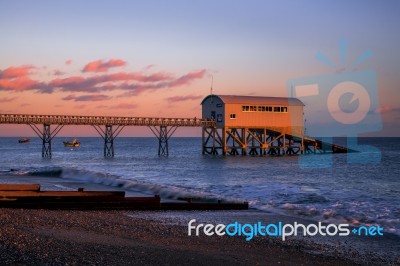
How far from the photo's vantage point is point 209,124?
6419 cm

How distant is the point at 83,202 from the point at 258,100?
158ft

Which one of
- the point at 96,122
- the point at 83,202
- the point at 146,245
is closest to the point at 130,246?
the point at 146,245

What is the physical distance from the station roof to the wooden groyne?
44.1m

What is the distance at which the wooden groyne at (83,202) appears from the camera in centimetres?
1641

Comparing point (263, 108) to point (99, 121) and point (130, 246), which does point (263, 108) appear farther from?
point (130, 246)

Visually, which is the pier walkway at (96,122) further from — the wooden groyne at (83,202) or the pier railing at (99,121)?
the wooden groyne at (83,202)

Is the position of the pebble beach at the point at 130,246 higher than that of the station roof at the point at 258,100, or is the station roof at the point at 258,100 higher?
the station roof at the point at 258,100

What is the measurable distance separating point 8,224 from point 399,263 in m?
8.43

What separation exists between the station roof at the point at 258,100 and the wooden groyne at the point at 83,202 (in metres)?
44.1

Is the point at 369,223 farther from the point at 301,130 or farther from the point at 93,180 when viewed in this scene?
the point at 301,130

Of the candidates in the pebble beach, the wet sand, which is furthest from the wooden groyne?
the pebble beach

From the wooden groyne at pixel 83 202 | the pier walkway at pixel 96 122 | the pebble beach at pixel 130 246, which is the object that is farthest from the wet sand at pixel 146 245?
the pier walkway at pixel 96 122

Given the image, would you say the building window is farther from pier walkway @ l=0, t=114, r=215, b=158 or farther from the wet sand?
the wet sand

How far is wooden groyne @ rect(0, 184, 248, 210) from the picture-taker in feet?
53.8
